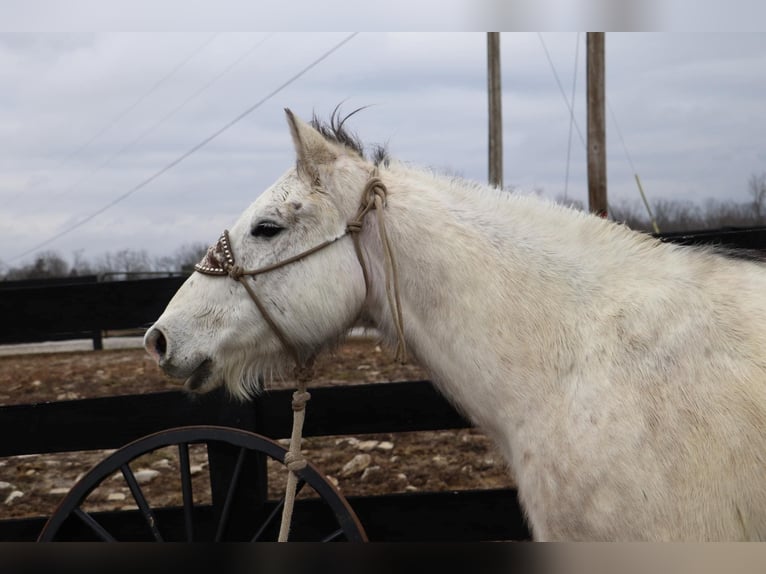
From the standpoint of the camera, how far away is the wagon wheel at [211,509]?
9.79 feet

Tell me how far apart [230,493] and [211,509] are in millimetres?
317

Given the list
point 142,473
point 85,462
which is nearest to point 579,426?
point 142,473

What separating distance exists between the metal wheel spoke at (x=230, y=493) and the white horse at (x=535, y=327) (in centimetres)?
66

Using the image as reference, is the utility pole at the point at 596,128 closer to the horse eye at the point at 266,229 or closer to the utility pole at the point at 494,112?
the utility pole at the point at 494,112

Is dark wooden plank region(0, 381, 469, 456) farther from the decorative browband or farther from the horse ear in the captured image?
the horse ear

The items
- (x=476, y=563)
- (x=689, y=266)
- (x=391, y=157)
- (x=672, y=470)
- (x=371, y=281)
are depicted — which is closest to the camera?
(x=476, y=563)

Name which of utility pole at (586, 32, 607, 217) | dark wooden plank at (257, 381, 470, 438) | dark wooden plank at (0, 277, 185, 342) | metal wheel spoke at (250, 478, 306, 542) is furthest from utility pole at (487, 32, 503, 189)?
metal wheel spoke at (250, 478, 306, 542)

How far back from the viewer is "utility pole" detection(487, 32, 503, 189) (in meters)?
11.4

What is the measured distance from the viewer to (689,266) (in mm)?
2389

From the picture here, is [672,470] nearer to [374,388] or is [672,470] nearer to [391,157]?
[391,157]

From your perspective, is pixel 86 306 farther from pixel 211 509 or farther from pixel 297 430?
pixel 297 430

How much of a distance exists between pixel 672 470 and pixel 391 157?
1478 mm

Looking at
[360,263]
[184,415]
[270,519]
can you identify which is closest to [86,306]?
[184,415]

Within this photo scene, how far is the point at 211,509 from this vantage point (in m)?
3.51
